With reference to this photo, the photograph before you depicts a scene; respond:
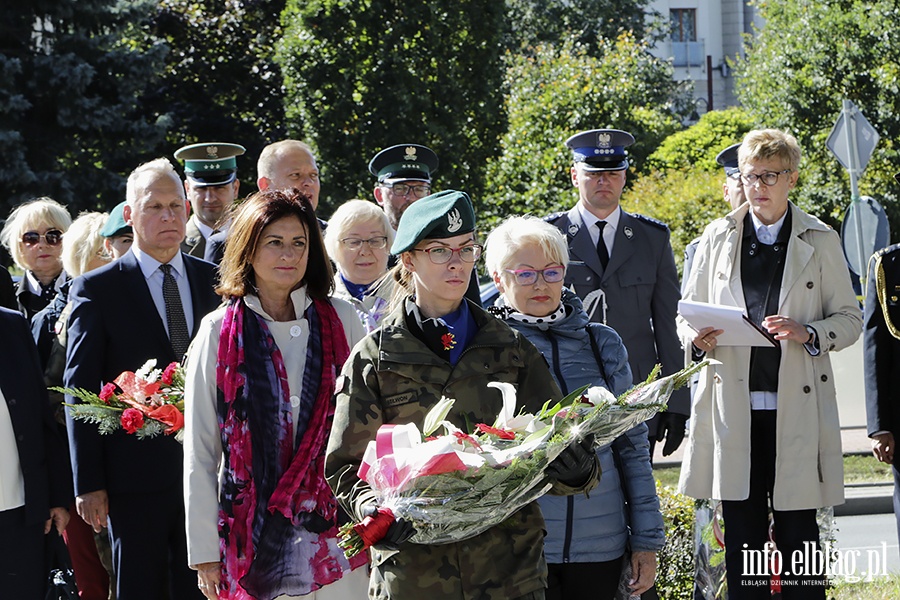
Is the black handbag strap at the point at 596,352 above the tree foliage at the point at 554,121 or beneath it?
beneath

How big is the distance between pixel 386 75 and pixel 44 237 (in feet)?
36.9

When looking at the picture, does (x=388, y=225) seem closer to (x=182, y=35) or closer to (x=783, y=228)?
(x=783, y=228)

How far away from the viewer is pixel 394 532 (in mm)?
3574

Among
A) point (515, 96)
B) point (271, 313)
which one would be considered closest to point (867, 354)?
point (271, 313)

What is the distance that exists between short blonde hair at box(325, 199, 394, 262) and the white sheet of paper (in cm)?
156

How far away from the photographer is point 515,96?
2645cm

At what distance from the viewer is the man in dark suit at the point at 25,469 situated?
5762mm

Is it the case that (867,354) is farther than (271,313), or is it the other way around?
(867,354)

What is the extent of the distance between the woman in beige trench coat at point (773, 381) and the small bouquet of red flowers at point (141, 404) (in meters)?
2.69

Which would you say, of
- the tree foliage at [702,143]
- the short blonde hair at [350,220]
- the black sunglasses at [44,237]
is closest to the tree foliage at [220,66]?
the tree foliage at [702,143]

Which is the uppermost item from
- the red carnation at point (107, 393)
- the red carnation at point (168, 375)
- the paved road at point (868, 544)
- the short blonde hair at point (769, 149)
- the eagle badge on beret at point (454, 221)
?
the short blonde hair at point (769, 149)

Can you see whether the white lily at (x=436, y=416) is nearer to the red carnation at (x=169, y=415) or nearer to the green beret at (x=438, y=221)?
the green beret at (x=438, y=221)

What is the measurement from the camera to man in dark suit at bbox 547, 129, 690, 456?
703 cm

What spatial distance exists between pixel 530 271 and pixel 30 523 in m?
2.62
